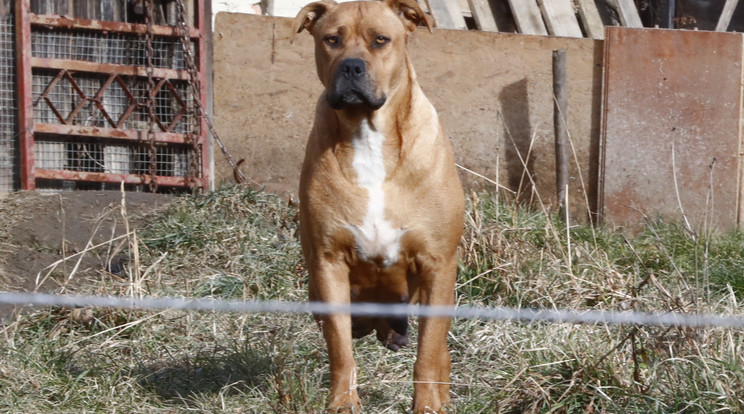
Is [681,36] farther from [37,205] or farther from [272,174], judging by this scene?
[37,205]

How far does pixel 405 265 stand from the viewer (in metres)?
4.48

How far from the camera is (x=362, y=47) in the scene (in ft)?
14.6

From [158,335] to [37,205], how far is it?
104 inches

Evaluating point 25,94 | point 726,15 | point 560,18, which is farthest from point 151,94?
point 726,15

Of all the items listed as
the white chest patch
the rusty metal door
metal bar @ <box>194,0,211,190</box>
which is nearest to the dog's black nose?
the white chest patch

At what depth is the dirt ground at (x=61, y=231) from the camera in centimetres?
657

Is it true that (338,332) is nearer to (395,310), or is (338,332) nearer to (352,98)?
(395,310)

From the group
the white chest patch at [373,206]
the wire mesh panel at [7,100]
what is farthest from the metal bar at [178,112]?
the white chest patch at [373,206]

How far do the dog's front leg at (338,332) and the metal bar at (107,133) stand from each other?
4134 mm

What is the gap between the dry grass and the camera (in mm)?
4059

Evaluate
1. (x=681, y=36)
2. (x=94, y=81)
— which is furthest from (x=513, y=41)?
(x=94, y=81)

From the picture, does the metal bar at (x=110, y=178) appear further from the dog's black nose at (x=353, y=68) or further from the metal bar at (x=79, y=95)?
the dog's black nose at (x=353, y=68)

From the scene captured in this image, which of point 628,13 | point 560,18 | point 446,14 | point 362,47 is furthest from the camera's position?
point 628,13

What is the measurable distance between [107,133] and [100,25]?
82 centimetres
